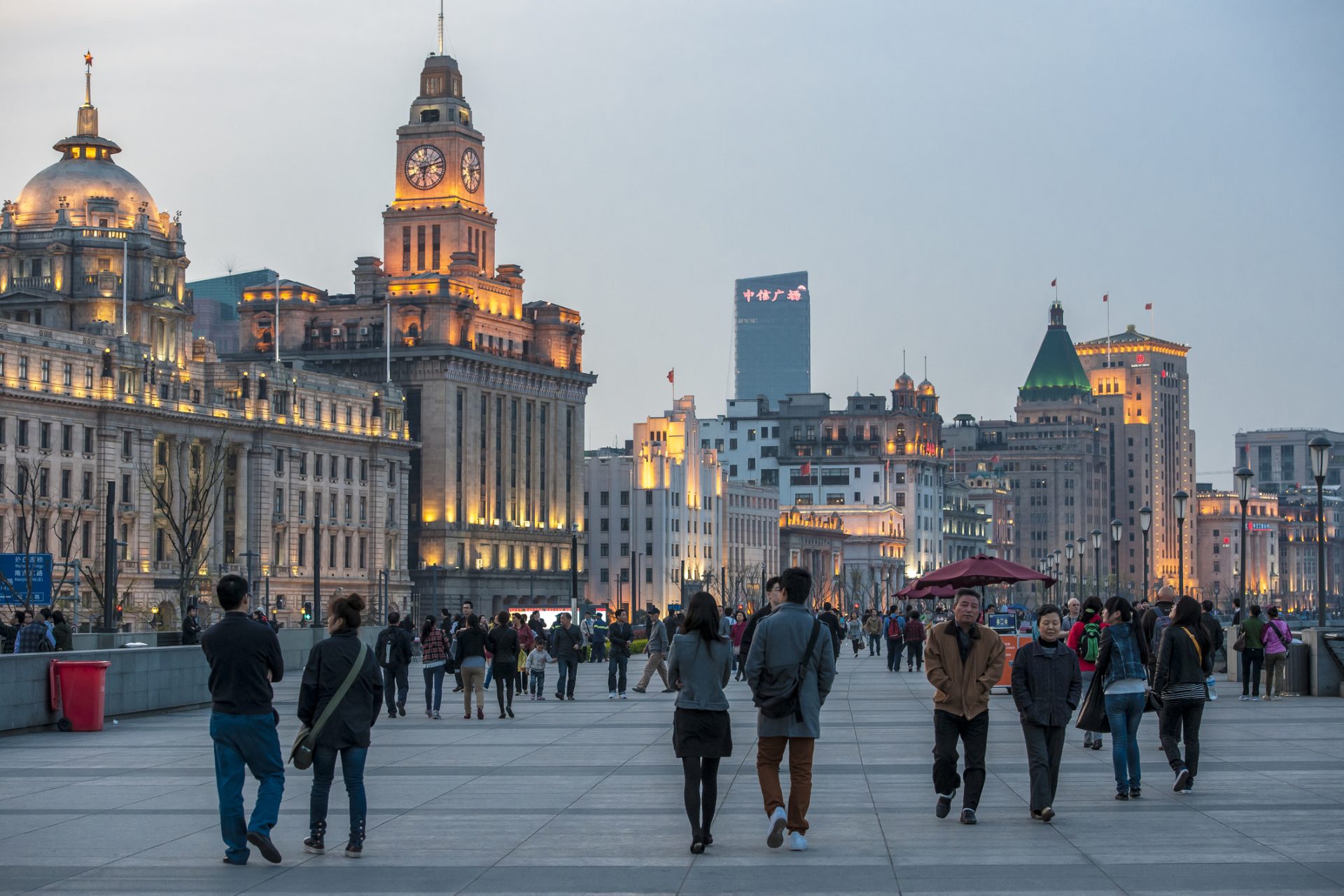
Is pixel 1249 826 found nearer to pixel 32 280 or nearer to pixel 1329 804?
pixel 1329 804

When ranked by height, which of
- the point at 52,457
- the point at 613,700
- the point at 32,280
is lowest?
the point at 613,700

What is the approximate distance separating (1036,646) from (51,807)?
343 inches

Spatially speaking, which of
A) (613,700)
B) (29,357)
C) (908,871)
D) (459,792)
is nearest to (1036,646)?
(908,871)

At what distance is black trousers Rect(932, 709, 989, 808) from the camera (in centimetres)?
1667

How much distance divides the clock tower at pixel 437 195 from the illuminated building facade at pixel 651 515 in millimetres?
19486

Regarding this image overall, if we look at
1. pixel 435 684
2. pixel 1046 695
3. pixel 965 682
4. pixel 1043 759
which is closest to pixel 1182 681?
pixel 1046 695

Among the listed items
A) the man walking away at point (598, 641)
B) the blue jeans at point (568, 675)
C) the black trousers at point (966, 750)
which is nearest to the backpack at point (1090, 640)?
the black trousers at point (966, 750)

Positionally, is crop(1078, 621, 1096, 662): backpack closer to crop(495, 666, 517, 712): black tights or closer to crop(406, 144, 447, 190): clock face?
crop(495, 666, 517, 712): black tights

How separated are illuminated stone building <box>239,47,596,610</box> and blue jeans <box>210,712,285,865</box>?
4694 inches

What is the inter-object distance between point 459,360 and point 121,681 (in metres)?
114

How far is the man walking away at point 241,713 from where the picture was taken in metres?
14.7

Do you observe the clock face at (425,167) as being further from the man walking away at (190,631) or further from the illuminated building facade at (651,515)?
the man walking away at (190,631)

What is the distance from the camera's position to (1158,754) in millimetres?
23266

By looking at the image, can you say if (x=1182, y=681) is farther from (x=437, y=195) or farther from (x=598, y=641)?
(x=437, y=195)
